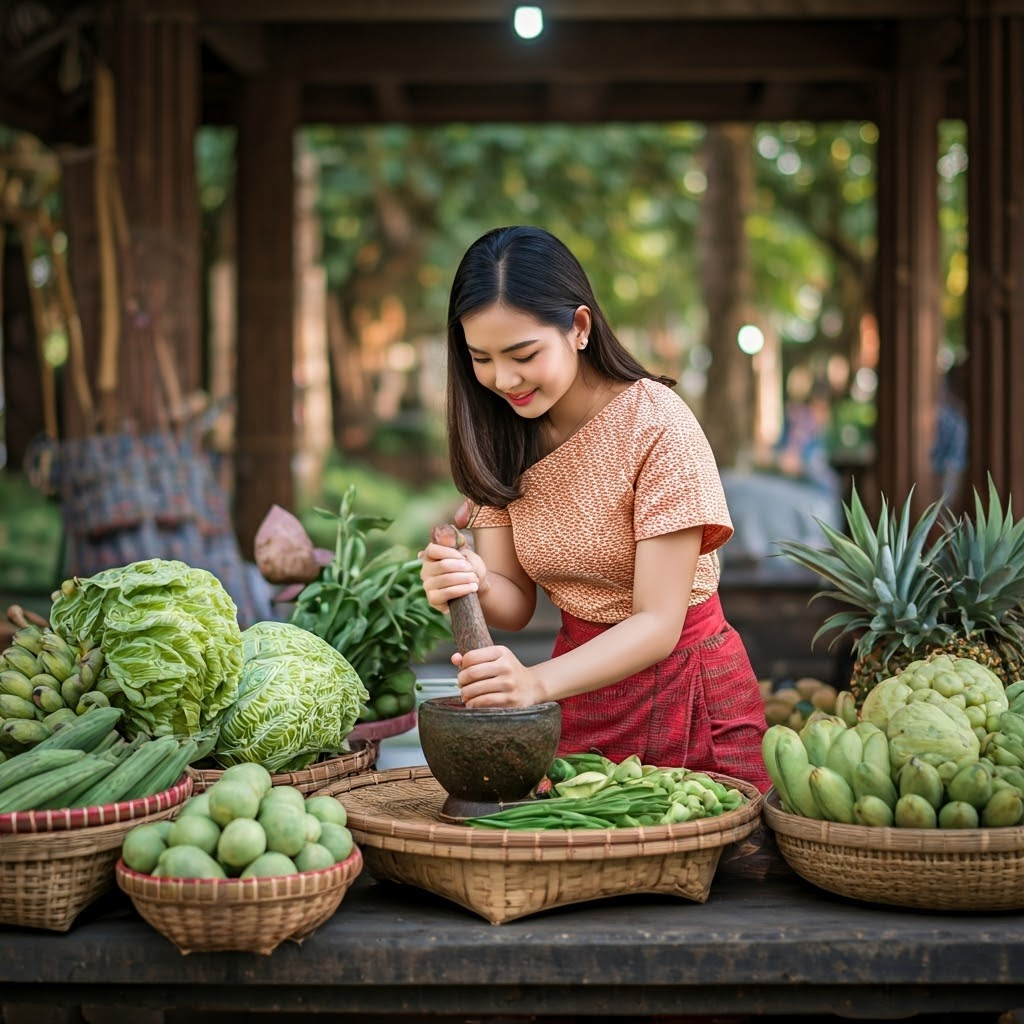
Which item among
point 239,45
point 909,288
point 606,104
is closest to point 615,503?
point 909,288

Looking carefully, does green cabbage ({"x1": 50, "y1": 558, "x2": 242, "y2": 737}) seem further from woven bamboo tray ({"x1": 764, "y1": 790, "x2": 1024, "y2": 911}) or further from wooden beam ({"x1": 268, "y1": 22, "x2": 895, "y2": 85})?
wooden beam ({"x1": 268, "y1": 22, "x2": 895, "y2": 85})

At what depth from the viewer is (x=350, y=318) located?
23109mm

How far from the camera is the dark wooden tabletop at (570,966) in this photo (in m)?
1.95

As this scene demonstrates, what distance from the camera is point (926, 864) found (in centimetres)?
204

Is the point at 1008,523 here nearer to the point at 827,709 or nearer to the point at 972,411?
the point at 827,709

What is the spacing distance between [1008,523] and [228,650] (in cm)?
192

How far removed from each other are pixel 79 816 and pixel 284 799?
325 mm

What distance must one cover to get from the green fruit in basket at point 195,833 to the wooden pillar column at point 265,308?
7182mm

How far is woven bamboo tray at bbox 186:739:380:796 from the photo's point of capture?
2574mm

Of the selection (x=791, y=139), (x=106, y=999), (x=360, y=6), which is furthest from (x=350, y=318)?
(x=106, y=999)

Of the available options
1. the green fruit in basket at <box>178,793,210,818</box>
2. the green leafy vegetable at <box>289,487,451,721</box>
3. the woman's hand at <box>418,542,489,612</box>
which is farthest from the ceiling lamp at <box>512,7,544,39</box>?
the green fruit in basket at <box>178,793,210,818</box>

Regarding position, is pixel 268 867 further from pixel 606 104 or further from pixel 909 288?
pixel 606 104

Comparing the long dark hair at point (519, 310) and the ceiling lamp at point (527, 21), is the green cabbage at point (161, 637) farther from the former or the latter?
the ceiling lamp at point (527, 21)

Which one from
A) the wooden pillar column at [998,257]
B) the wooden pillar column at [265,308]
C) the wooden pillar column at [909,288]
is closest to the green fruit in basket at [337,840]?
the wooden pillar column at [998,257]
